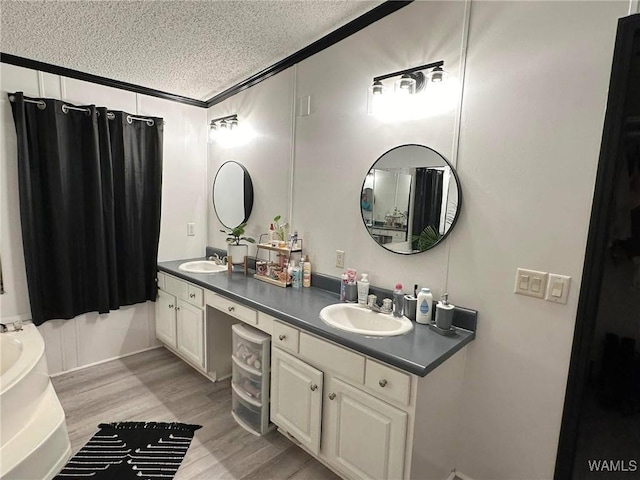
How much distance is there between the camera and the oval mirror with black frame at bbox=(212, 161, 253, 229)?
2.93 m

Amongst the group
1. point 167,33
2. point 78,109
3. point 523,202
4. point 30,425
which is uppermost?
point 167,33

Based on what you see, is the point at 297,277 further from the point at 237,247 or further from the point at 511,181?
the point at 511,181

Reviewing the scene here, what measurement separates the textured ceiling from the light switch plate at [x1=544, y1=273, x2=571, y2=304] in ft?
5.61

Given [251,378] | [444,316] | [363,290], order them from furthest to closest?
1. [251,378]
2. [363,290]
3. [444,316]

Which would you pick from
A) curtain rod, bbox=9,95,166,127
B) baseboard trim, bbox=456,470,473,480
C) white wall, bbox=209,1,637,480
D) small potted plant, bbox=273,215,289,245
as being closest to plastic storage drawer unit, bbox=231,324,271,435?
small potted plant, bbox=273,215,289,245

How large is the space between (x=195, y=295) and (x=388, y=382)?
1.73 m

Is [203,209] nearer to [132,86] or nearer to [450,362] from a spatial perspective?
[132,86]

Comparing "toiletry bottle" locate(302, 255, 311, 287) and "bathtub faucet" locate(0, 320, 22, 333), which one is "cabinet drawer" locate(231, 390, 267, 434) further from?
"bathtub faucet" locate(0, 320, 22, 333)

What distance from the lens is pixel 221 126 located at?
3076mm

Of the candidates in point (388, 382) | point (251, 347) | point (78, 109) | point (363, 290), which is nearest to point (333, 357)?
point (388, 382)

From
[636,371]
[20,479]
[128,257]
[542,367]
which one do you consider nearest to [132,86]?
[128,257]

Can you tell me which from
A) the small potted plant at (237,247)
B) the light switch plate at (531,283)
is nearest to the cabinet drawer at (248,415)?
the small potted plant at (237,247)

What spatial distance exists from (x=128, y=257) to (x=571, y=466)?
329 centimetres

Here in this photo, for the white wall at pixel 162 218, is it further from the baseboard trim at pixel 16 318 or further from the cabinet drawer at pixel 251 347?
the cabinet drawer at pixel 251 347
